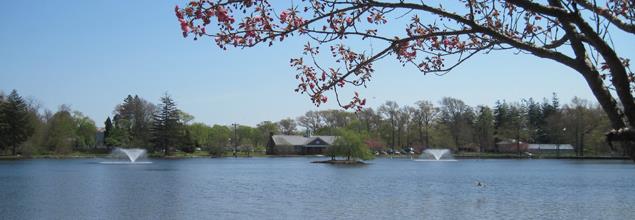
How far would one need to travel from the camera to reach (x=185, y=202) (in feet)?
87.5

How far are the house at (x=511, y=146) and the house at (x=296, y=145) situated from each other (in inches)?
1229

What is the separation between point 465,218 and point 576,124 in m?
80.3

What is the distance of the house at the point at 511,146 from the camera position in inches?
4235

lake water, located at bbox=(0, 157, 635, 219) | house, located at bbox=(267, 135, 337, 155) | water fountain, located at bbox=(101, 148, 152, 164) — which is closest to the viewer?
lake water, located at bbox=(0, 157, 635, 219)

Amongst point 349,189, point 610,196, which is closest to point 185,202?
point 349,189

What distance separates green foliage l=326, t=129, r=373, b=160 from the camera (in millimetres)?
70000

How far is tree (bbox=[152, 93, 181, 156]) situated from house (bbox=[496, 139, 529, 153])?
189 ft

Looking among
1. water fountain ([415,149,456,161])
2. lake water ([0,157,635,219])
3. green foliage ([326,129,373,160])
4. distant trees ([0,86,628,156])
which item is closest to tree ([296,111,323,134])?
distant trees ([0,86,628,156])

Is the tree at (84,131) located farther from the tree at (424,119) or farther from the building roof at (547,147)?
the building roof at (547,147)

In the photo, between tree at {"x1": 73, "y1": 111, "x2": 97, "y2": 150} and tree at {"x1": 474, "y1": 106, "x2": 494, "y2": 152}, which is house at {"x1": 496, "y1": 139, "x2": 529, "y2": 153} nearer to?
tree at {"x1": 474, "y1": 106, "x2": 494, "y2": 152}

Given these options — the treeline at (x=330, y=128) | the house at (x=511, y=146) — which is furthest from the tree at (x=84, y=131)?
the house at (x=511, y=146)

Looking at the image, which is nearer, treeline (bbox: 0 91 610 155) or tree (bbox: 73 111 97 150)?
treeline (bbox: 0 91 610 155)

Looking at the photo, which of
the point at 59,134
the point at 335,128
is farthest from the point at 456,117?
the point at 59,134

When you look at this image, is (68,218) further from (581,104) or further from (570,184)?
(581,104)
